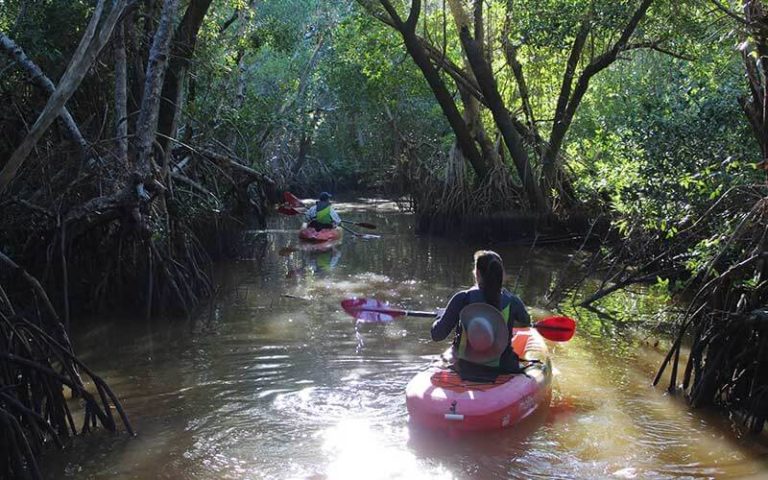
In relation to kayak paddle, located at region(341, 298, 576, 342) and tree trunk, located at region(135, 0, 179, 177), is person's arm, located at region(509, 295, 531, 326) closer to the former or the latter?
kayak paddle, located at region(341, 298, 576, 342)

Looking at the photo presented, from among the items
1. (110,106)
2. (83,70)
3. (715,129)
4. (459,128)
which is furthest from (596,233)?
(83,70)

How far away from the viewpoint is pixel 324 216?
15.1 meters

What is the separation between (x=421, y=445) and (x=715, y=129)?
542 centimetres

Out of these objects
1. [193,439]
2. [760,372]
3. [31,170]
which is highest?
[31,170]

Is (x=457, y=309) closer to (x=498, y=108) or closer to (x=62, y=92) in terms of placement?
(x=62, y=92)

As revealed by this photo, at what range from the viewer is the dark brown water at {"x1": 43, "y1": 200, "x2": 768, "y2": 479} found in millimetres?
4578

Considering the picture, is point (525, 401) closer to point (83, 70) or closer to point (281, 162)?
point (83, 70)

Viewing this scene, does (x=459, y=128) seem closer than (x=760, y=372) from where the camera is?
No

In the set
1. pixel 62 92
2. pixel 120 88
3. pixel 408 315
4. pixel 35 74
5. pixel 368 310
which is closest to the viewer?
pixel 62 92

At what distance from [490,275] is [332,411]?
1509 millimetres

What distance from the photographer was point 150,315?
8.15 metres

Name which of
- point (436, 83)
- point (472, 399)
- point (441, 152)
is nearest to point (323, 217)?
point (441, 152)

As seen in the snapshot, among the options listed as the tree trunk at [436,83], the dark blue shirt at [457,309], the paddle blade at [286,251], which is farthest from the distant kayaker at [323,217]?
the dark blue shirt at [457,309]

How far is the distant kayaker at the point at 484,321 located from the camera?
5172 mm
